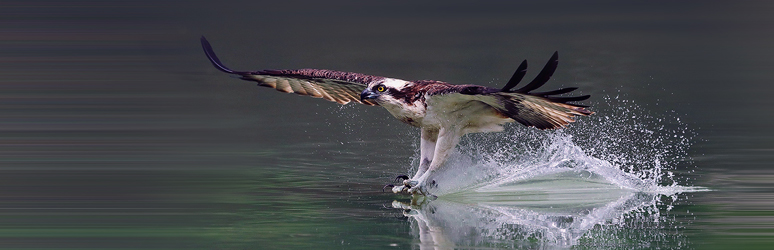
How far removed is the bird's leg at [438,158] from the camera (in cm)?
817

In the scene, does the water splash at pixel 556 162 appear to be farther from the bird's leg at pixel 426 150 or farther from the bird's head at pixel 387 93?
the bird's head at pixel 387 93

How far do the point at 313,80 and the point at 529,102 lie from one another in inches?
97.0

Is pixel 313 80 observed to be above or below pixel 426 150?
above

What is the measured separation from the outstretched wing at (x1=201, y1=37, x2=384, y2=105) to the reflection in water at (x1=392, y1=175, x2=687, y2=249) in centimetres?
148

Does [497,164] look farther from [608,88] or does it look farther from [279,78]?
[608,88]

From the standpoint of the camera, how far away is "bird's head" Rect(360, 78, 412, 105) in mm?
8062

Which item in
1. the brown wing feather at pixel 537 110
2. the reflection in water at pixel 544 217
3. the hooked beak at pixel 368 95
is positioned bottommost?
the reflection in water at pixel 544 217

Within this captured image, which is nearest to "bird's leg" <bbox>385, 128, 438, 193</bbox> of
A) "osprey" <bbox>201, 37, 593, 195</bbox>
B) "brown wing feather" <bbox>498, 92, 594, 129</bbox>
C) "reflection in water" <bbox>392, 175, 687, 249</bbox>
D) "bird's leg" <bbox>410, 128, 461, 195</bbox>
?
"osprey" <bbox>201, 37, 593, 195</bbox>

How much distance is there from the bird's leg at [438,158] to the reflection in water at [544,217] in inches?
7.0

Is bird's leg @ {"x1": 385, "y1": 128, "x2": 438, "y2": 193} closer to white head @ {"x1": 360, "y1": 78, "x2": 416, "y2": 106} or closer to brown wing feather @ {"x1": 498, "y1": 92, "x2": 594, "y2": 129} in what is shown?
white head @ {"x1": 360, "y1": 78, "x2": 416, "y2": 106}

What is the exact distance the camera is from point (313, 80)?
9.08 metres

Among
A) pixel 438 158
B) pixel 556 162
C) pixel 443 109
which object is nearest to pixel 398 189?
pixel 438 158

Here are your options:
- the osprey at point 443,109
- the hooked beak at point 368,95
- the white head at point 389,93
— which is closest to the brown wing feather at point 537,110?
the osprey at point 443,109

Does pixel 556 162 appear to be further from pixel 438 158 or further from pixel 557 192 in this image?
pixel 438 158
